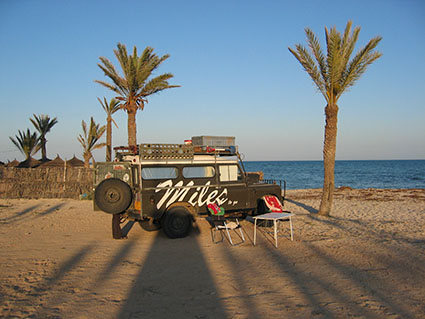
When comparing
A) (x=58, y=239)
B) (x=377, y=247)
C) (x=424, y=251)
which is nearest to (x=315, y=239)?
(x=377, y=247)

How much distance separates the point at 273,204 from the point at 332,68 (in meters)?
5.62

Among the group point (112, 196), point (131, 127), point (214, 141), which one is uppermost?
point (131, 127)

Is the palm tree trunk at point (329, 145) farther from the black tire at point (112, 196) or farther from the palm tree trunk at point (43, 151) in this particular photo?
the palm tree trunk at point (43, 151)

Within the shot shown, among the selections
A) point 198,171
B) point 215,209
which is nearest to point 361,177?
point 198,171

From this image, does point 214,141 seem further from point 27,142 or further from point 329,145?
point 27,142

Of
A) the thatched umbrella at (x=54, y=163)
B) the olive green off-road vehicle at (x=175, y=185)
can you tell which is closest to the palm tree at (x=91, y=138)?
the thatched umbrella at (x=54, y=163)

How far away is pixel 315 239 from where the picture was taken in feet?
28.3

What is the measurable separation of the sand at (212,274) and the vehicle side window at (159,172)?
1.69 metres

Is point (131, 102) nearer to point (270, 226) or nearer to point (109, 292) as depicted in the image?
point (270, 226)

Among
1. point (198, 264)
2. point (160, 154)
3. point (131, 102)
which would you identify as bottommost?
point (198, 264)

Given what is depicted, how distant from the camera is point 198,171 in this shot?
30.8 ft

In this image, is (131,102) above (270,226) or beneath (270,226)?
above

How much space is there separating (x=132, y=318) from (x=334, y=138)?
390 inches

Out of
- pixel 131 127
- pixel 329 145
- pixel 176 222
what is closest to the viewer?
pixel 176 222
